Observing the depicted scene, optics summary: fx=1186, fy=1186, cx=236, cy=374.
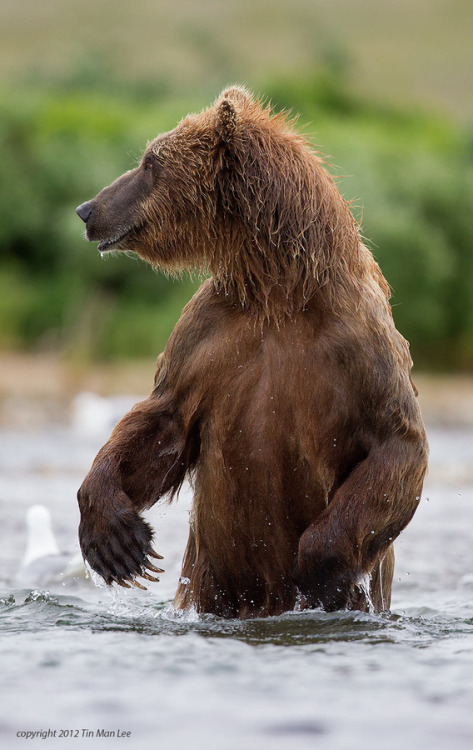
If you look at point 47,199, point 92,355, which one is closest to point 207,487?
point 92,355

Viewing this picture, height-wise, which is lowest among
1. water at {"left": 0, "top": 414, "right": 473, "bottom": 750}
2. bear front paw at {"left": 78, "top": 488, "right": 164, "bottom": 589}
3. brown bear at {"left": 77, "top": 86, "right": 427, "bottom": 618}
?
Answer: water at {"left": 0, "top": 414, "right": 473, "bottom": 750}

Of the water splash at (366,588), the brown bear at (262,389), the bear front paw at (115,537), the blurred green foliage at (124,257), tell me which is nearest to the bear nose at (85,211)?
the brown bear at (262,389)

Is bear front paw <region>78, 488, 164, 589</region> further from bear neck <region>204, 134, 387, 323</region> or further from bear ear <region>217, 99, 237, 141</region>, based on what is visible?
bear ear <region>217, 99, 237, 141</region>

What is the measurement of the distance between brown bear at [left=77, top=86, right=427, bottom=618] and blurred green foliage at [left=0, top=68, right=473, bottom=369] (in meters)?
23.6

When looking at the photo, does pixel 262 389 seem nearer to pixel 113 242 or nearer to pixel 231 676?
pixel 113 242

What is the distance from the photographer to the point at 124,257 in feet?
123

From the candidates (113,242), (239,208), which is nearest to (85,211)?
(113,242)

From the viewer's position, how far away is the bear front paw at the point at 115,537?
5.12m

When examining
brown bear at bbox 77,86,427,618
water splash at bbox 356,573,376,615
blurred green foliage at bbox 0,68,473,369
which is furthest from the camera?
blurred green foliage at bbox 0,68,473,369

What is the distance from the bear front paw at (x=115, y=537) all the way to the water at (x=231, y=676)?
10.1 inches

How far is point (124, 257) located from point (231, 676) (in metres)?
33.9

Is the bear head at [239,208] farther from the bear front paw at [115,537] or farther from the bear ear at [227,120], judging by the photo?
the bear front paw at [115,537]

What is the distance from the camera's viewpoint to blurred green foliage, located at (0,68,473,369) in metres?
32.9

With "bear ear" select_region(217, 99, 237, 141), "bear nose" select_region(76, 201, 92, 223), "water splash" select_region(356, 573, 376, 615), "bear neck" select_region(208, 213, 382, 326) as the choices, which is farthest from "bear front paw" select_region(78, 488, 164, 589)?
"bear ear" select_region(217, 99, 237, 141)
